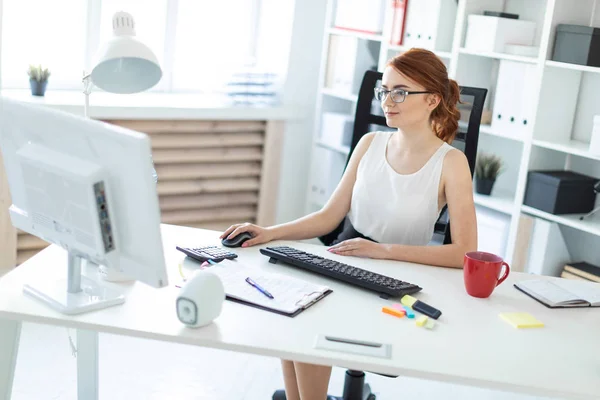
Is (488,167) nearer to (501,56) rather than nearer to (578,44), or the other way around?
(501,56)

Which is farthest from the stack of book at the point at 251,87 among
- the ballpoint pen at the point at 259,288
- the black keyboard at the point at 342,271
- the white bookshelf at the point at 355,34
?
the ballpoint pen at the point at 259,288

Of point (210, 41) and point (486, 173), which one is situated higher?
point (210, 41)

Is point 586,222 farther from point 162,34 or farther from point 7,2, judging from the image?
point 7,2

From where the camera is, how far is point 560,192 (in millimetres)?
3379

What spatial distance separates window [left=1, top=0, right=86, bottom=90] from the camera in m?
3.96

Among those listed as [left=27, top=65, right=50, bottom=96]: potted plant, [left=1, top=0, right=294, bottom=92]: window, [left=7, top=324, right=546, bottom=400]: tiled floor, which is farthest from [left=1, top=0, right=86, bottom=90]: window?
[left=7, top=324, right=546, bottom=400]: tiled floor

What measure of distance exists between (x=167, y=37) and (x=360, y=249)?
2.49 metres

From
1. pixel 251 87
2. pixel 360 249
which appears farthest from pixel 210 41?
pixel 360 249

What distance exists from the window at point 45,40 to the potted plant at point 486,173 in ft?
6.56

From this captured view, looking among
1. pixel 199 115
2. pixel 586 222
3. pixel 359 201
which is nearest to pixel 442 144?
pixel 359 201

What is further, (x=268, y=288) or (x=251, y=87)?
(x=251, y=87)

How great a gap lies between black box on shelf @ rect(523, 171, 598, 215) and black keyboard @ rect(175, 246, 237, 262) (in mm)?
1737

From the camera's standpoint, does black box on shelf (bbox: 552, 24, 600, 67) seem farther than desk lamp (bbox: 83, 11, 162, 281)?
Yes

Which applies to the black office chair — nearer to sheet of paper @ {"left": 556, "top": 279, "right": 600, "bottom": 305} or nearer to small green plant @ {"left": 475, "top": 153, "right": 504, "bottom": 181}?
sheet of paper @ {"left": 556, "top": 279, "right": 600, "bottom": 305}
